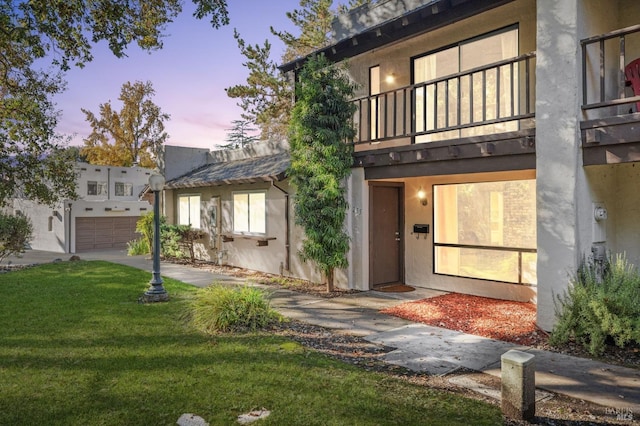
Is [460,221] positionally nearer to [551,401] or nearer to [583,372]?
[583,372]

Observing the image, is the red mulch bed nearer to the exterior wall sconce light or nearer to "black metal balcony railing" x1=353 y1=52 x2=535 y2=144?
the exterior wall sconce light

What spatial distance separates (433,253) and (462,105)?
335cm

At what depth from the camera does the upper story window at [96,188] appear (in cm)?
2922

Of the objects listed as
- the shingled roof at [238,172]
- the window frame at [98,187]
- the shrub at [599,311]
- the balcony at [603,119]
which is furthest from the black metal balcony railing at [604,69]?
the window frame at [98,187]

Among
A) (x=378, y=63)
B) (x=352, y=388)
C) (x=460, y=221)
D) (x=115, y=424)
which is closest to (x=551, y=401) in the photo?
(x=352, y=388)

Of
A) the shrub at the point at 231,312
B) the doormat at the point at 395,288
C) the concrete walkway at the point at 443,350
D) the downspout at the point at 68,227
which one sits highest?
the downspout at the point at 68,227

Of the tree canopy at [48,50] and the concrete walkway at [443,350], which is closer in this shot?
the concrete walkway at [443,350]

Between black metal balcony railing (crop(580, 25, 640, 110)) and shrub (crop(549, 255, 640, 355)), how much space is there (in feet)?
7.60

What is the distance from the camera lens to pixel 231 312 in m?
6.69

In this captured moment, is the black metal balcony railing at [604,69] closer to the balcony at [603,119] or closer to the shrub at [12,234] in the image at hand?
the balcony at [603,119]

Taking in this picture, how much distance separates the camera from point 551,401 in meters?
4.18

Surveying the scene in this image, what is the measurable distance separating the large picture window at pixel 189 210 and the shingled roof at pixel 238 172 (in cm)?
79

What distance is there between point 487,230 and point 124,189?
1107 inches

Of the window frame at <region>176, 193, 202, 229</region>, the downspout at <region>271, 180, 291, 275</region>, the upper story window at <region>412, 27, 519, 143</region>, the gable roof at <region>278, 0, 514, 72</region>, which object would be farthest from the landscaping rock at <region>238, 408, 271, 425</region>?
the window frame at <region>176, 193, 202, 229</region>
